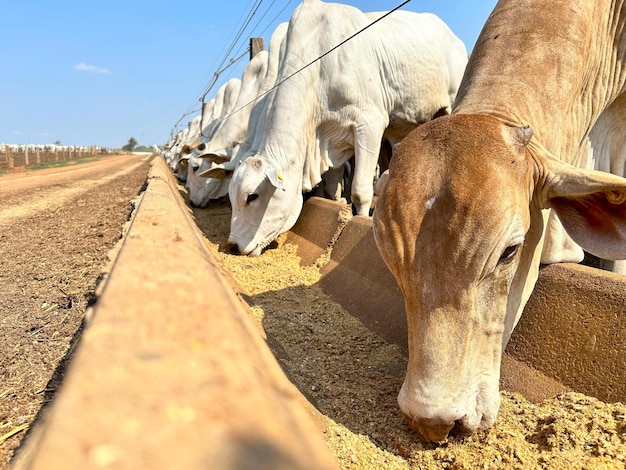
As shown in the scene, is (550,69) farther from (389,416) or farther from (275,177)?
(275,177)

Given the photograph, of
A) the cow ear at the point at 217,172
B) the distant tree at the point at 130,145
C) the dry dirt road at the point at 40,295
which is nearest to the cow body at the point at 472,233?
the dry dirt road at the point at 40,295

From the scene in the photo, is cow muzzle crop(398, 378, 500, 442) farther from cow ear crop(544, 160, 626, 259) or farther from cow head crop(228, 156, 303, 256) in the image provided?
cow head crop(228, 156, 303, 256)

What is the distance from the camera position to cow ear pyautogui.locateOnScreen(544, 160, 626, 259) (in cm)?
168

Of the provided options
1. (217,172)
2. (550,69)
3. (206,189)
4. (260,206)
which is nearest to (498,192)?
(550,69)

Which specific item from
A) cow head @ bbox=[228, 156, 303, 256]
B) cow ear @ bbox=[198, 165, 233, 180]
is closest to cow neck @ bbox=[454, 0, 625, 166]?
cow head @ bbox=[228, 156, 303, 256]

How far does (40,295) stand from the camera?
326 centimetres

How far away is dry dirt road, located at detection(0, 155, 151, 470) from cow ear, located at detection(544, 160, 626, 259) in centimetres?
177

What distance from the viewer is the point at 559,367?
198 cm

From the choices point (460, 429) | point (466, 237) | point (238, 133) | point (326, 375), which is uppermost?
point (238, 133)

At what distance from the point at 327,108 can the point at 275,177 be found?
1086mm

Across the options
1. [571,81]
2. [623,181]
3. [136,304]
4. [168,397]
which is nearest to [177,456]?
[168,397]

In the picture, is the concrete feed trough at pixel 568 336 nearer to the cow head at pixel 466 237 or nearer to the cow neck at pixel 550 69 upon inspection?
the cow head at pixel 466 237

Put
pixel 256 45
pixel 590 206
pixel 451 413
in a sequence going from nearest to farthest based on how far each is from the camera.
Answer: pixel 451 413 → pixel 590 206 → pixel 256 45

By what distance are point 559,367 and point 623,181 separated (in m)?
0.82
